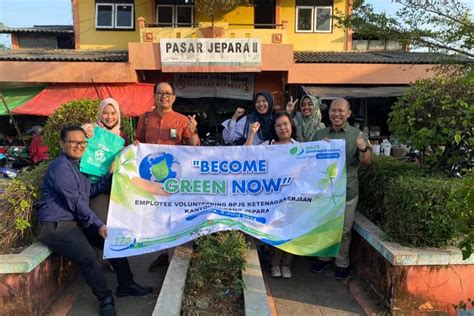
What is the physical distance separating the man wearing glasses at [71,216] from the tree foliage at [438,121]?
293 centimetres

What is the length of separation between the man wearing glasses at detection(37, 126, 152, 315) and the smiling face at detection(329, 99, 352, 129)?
2.31 meters

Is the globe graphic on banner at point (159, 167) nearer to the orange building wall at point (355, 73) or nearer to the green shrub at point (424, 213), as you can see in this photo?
the green shrub at point (424, 213)

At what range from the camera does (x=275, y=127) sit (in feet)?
13.6

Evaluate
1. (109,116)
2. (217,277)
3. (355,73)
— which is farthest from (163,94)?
(355,73)

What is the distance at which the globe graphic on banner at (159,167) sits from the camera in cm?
399

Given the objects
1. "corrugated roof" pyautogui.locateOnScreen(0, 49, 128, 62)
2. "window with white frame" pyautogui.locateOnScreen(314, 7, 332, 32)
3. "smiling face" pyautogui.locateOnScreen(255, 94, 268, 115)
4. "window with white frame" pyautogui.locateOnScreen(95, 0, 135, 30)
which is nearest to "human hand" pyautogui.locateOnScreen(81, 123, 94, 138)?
"smiling face" pyautogui.locateOnScreen(255, 94, 268, 115)

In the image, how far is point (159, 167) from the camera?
13.2 feet

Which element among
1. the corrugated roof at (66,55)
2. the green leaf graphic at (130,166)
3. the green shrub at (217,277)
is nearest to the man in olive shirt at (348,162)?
the green shrub at (217,277)

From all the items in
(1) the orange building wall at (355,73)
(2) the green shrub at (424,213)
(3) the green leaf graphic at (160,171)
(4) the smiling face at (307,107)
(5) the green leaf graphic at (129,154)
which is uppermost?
(1) the orange building wall at (355,73)

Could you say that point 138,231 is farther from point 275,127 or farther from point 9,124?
point 9,124

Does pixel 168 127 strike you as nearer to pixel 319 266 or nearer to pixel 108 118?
pixel 108 118

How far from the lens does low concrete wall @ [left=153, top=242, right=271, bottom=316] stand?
9.09 feet

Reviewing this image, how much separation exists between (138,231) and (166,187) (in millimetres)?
507

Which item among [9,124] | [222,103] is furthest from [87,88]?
[222,103]
